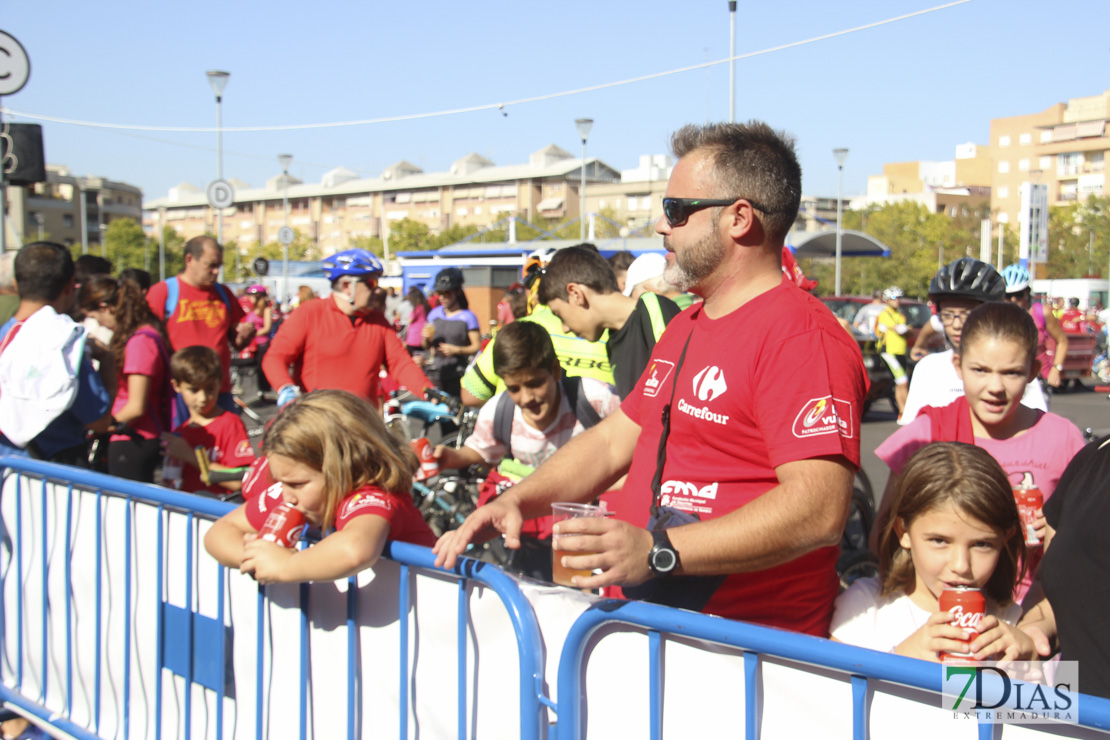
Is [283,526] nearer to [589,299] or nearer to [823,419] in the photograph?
[823,419]

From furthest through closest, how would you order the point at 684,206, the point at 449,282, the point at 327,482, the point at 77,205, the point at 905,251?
the point at 77,205
the point at 905,251
the point at 449,282
the point at 327,482
the point at 684,206

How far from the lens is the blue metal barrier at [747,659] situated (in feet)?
5.19

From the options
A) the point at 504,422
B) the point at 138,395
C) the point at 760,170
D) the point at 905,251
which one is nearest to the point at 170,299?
the point at 138,395

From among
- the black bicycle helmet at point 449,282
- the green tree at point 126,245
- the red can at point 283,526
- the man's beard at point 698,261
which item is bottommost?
the red can at point 283,526

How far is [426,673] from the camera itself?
249cm

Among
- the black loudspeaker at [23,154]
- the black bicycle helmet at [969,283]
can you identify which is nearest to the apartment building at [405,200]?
the black loudspeaker at [23,154]

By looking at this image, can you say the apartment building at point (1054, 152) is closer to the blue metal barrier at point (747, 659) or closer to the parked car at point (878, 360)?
the parked car at point (878, 360)

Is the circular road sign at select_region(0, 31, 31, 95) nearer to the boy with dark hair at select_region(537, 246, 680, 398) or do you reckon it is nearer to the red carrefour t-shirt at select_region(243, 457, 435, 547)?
the boy with dark hair at select_region(537, 246, 680, 398)

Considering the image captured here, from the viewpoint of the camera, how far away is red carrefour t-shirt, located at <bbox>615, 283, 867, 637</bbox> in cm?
184

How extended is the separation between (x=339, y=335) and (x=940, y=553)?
13.9ft

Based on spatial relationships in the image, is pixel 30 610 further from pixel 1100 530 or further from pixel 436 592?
pixel 1100 530

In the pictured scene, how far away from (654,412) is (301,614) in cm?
128

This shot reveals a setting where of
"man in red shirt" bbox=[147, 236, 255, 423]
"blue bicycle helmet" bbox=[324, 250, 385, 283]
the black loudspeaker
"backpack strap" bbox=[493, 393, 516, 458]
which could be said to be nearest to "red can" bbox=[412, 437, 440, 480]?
"backpack strap" bbox=[493, 393, 516, 458]

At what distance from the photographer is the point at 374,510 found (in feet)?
8.55
